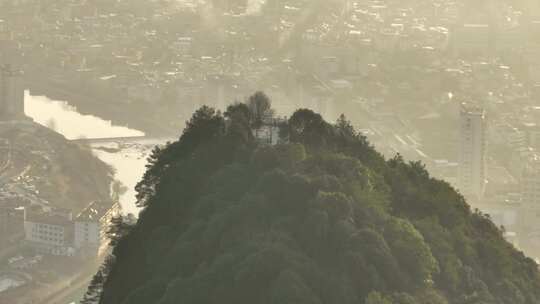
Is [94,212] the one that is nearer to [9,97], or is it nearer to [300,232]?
[9,97]

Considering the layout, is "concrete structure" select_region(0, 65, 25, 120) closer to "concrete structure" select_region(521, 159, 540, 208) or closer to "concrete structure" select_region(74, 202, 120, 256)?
"concrete structure" select_region(74, 202, 120, 256)

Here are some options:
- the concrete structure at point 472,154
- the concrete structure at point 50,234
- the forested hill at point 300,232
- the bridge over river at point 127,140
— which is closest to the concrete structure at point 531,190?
the concrete structure at point 472,154

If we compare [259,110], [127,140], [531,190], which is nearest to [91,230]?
[531,190]

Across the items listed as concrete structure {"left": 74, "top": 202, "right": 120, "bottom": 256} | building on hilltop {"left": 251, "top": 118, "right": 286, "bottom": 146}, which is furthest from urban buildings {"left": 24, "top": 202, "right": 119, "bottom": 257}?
→ building on hilltop {"left": 251, "top": 118, "right": 286, "bottom": 146}

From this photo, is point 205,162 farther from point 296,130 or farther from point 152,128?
point 152,128

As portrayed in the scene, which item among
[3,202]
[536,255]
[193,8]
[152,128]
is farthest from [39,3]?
[536,255]

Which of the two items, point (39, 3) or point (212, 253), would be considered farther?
point (39, 3)
